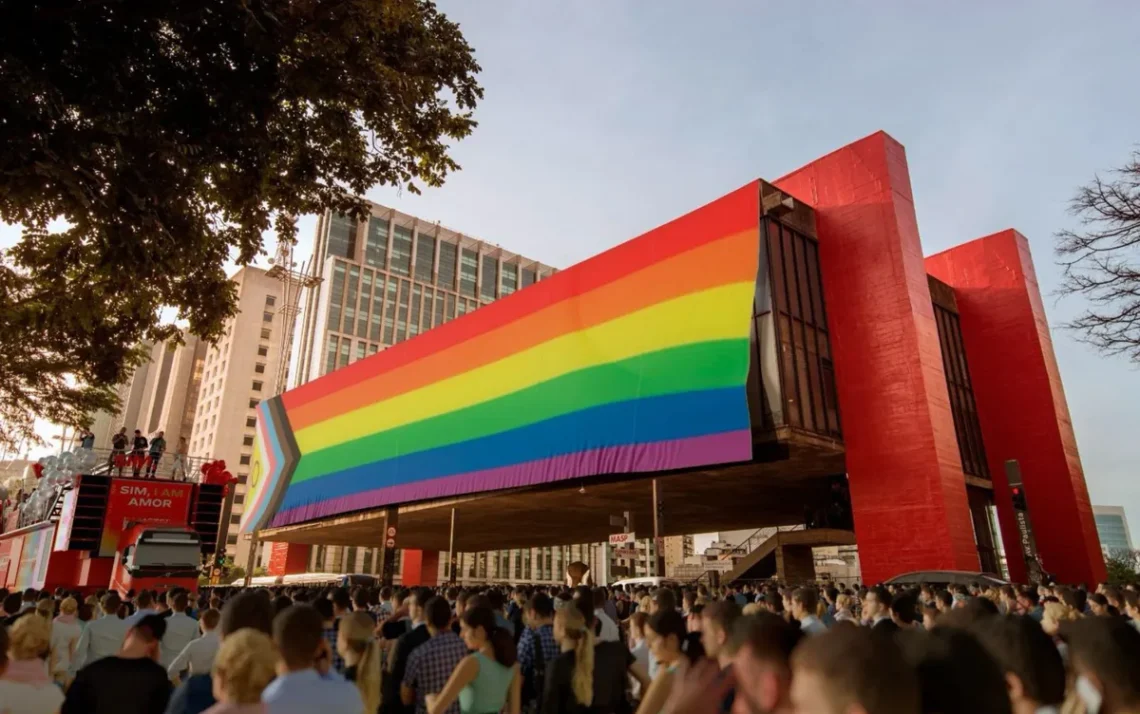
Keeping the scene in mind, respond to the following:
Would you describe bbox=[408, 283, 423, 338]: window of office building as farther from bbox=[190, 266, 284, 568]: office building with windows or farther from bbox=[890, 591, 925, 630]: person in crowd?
bbox=[890, 591, 925, 630]: person in crowd

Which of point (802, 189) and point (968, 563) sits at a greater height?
point (802, 189)

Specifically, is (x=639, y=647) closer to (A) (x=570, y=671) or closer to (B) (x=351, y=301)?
(A) (x=570, y=671)

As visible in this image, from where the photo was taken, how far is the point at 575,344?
26797mm

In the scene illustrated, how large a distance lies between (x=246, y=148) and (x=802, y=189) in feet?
70.7

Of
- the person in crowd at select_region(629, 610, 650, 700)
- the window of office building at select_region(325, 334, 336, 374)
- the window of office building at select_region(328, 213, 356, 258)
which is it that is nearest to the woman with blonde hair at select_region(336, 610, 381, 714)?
the person in crowd at select_region(629, 610, 650, 700)

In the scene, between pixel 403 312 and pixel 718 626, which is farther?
pixel 403 312

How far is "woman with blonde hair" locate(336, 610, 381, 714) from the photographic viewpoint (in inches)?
179

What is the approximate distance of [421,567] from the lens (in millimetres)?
52938

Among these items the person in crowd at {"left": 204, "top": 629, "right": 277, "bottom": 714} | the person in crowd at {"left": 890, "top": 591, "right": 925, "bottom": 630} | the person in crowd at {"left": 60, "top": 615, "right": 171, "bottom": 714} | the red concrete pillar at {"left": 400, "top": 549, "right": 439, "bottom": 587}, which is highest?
the red concrete pillar at {"left": 400, "top": 549, "right": 439, "bottom": 587}

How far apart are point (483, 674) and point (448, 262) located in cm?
10404

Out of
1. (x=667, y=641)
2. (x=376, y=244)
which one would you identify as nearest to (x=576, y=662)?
(x=667, y=641)

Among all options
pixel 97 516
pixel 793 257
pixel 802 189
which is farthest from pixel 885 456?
pixel 97 516

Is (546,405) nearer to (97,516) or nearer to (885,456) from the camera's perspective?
(885,456)

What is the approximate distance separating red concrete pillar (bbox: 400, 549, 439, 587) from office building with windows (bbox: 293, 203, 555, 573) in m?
32.9
